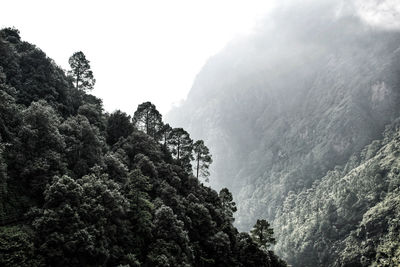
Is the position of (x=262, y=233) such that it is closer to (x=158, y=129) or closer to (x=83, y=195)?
(x=158, y=129)

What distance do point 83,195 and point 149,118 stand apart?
54397mm

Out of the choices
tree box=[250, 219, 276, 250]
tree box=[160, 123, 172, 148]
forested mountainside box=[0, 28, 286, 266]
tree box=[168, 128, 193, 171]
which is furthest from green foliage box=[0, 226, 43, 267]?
tree box=[160, 123, 172, 148]

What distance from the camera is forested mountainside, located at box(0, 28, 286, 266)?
134 ft

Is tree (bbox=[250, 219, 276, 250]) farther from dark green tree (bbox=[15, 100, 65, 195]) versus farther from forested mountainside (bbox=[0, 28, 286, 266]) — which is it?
dark green tree (bbox=[15, 100, 65, 195])

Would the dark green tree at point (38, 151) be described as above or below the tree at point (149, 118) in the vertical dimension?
below

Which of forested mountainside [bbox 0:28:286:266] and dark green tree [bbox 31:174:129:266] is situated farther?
forested mountainside [bbox 0:28:286:266]

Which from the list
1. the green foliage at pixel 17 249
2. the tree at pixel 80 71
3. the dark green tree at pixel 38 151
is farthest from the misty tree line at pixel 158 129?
Answer: the green foliage at pixel 17 249

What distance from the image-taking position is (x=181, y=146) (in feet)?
324

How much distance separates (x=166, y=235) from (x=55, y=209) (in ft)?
60.0

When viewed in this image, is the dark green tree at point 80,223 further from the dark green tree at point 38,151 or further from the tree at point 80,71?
the tree at point 80,71

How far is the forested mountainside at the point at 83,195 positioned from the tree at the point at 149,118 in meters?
13.7

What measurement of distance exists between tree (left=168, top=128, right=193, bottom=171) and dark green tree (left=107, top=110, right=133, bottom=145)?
15.3 meters

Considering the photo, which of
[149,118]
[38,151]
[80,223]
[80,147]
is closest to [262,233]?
[149,118]

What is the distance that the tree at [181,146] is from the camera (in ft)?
322
